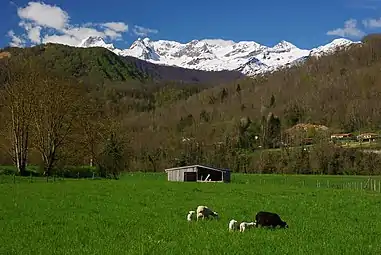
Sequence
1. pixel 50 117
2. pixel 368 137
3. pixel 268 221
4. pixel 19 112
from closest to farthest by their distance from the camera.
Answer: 1. pixel 268 221
2. pixel 19 112
3. pixel 50 117
4. pixel 368 137

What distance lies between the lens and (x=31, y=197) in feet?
118

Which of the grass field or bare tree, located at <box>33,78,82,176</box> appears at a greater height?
bare tree, located at <box>33,78,82,176</box>

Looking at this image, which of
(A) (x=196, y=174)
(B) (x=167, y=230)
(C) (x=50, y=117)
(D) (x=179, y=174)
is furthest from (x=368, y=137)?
(B) (x=167, y=230)

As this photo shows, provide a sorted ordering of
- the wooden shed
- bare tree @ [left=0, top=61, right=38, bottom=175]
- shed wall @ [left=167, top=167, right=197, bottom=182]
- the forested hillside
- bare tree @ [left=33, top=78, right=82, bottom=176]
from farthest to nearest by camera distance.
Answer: shed wall @ [left=167, top=167, right=197, bottom=182] → the wooden shed → the forested hillside → bare tree @ [left=33, top=78, right=82, bottom=176] → bare tree @ [left=0, top=61, right=38, bottom=175]

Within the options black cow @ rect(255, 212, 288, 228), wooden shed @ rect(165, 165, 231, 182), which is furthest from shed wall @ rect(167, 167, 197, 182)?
black cow @ rect(255, 212, 288, 228)

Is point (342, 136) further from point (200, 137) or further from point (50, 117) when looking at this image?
point (50, 117)

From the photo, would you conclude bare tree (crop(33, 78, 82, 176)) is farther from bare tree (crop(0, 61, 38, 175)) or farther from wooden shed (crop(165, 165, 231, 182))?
wooden shed (crop(165, 165, 231, 182))

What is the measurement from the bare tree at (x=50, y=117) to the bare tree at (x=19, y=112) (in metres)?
1.28

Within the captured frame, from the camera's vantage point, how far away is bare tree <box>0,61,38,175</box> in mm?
74750

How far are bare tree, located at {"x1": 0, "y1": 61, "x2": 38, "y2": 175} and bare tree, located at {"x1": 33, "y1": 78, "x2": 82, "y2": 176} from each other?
1277 mm

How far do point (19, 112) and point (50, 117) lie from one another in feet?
15.5

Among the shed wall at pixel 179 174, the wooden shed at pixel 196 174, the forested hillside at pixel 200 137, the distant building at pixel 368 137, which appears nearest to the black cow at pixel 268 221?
the forested hillside at pixel 200 137

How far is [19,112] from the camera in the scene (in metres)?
74.8

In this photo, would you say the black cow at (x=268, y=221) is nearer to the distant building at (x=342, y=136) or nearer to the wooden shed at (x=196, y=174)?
the wooden shed at (x=196, y=174)
